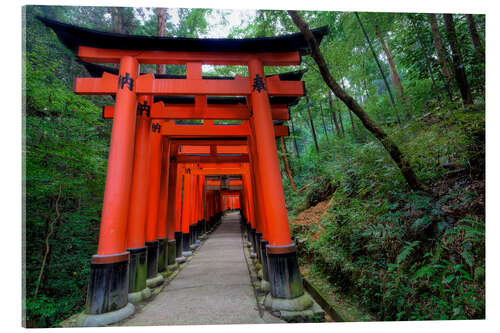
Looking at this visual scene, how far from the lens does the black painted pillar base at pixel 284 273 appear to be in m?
3.51

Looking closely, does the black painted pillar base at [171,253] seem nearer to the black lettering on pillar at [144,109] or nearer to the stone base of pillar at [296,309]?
the black lettering on pillar at [144,109]

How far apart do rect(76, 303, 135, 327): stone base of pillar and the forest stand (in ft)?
2.09

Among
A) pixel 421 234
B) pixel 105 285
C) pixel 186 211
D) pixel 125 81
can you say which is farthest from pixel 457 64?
pixel 186 211

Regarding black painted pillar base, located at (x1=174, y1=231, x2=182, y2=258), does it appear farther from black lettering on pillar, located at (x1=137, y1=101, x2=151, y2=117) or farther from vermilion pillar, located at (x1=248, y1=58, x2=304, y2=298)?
vermilion pillar, located at (x1=248, y1=58, x2=304, y2=298)

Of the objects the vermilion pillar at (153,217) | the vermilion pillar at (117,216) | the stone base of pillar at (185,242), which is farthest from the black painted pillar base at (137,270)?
the stone base of pillar at (185,242)

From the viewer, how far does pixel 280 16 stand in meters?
4.41

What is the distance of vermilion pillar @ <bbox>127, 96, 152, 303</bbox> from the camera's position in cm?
432

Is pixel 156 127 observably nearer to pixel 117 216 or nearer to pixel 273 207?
pixel 117 216

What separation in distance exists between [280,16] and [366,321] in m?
5.23

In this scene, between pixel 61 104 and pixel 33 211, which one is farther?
pixel 33 211

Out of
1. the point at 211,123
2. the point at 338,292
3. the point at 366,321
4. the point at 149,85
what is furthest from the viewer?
the point at 211,123

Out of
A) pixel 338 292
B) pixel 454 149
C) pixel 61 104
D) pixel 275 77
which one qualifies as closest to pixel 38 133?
pixel 61 104

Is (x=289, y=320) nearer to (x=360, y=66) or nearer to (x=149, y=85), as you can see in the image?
(x=149, y=85)

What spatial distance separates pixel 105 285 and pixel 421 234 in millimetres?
4450
